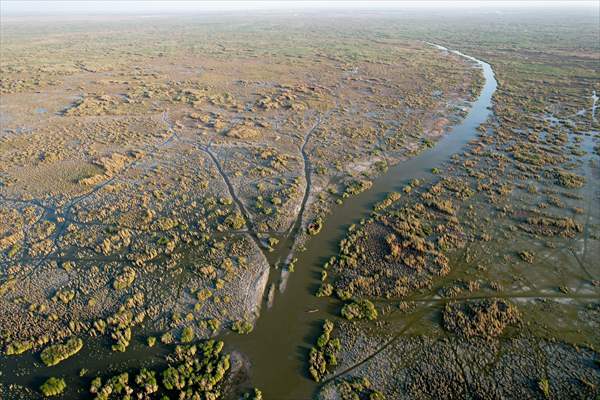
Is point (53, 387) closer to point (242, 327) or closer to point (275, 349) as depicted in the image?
point (242, 327)

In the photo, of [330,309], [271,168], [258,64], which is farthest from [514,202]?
[258,64]

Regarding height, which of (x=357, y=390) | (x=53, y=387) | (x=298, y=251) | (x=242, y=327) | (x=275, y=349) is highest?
(x=298, y=251)

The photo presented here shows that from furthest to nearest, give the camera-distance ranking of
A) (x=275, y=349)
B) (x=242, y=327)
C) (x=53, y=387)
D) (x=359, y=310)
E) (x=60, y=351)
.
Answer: (x=359, y=310) < (x=242, y=327) < (x=275, y=349) < (x=60, y=351) < (x=53, y=387)

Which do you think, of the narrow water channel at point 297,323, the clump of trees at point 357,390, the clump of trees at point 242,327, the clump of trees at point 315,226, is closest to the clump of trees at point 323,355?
the narrow water channel at point 297,323

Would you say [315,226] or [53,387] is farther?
[315,226]

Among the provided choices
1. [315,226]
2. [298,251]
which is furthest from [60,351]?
[315,226]

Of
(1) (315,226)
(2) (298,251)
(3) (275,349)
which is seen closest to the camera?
(3) (275,349)

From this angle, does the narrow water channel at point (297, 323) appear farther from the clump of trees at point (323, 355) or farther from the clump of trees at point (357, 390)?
the clump of trees at point (357, 390)

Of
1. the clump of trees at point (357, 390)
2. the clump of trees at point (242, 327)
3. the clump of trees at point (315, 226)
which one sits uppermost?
the clump of trees at point (315, 226)

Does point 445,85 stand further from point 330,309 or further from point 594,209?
point 330,309
